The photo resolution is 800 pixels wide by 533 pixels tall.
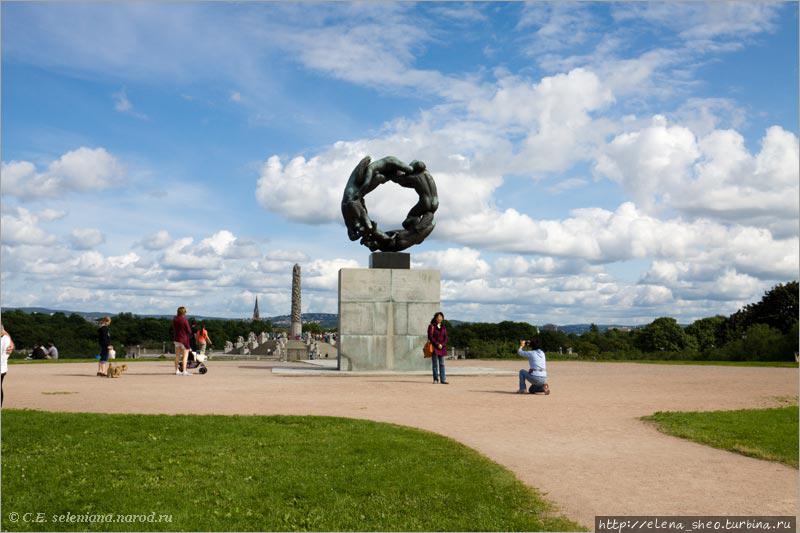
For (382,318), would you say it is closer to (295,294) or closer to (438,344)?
(438,344)

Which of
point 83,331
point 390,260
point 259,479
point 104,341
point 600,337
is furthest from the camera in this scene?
point 600,337

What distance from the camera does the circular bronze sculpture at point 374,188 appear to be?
22906mm

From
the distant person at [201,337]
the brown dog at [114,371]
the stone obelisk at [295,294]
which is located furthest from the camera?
the stone obelisk at [295,294]

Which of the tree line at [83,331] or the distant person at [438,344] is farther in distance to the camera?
the tree line at [83,331]

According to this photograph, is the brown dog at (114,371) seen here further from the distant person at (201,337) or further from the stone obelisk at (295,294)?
the stone obelisk at (295,294)

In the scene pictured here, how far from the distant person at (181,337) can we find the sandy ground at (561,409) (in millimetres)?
573

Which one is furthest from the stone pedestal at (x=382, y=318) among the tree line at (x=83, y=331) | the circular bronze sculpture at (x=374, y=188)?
the tree line at (x=83, y=331)

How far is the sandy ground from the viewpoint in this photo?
7488 millimetres

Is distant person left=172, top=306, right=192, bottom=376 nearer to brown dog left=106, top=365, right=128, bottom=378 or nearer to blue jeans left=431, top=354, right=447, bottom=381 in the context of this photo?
brown dog left=106, top=365, right=128, bottom=378

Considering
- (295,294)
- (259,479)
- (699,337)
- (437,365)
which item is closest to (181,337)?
(437,365)

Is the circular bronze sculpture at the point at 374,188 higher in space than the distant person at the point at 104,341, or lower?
higher

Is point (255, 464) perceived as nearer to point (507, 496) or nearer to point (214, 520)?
point (214, 520)

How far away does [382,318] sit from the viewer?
73.4ft

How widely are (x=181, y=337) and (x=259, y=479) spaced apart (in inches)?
543
